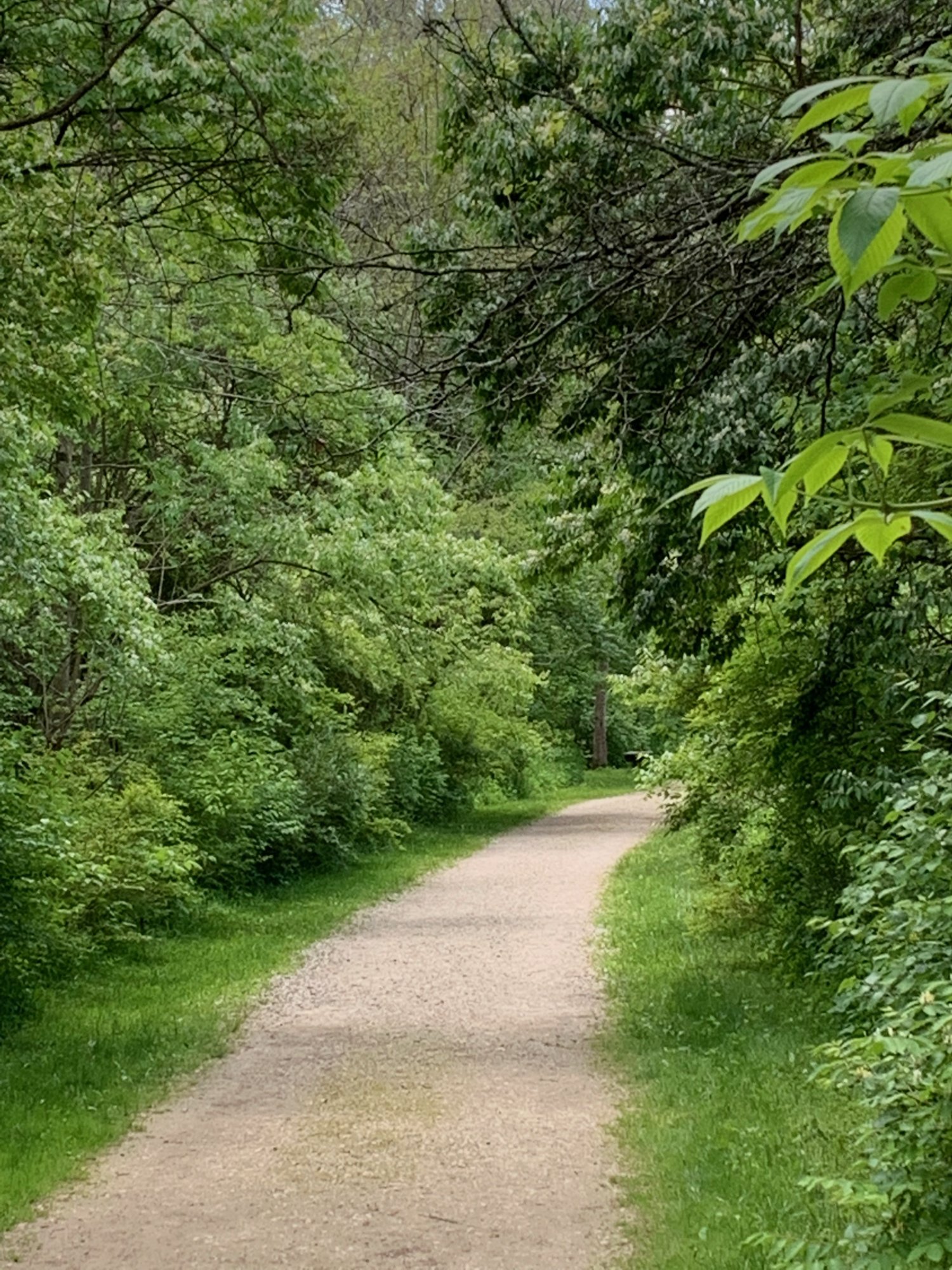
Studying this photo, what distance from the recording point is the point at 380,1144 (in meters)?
6.29

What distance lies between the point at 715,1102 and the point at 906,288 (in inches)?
240

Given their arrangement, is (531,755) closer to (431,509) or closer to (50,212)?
(431,509)

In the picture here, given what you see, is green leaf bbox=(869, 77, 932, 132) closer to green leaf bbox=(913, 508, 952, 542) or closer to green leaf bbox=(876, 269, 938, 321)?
green leaf bbox=(876, 269, 938, 321)

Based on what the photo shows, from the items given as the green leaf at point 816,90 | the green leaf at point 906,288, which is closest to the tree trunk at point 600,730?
the green leaf at point 906,288

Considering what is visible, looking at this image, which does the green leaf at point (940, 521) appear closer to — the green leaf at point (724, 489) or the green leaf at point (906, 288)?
the green leaf at point (724, 489)

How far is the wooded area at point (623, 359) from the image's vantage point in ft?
12.5

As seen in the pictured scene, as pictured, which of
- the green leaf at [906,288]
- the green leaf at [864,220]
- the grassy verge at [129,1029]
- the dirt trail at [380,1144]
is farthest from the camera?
the grassy verge at [129,1029]

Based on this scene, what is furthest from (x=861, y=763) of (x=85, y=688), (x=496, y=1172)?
(x=85, y=688)

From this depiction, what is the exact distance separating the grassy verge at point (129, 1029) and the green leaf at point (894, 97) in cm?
567

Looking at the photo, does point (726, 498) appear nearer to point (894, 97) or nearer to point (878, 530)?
point (878, 530)

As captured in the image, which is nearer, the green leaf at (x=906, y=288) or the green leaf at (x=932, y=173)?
the green leaf at (x=932, y=173)

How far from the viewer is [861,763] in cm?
813

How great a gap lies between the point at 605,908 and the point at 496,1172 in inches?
355

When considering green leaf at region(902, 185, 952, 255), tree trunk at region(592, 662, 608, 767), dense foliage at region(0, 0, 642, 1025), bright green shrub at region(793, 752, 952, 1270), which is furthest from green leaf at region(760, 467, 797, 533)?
tree trunk at region(592, 662, 608, 767)
